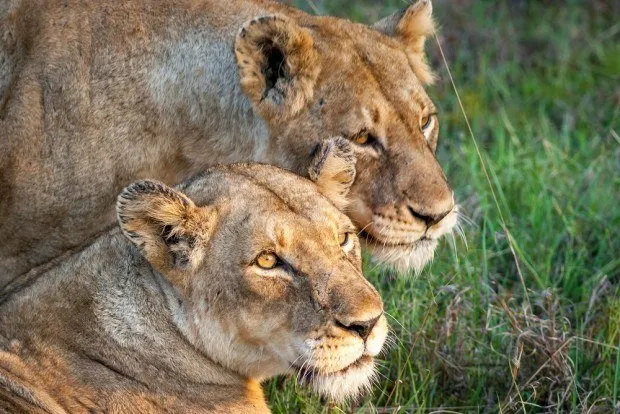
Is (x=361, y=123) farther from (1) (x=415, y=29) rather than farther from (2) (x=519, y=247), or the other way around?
(2) (x=519, y=247)

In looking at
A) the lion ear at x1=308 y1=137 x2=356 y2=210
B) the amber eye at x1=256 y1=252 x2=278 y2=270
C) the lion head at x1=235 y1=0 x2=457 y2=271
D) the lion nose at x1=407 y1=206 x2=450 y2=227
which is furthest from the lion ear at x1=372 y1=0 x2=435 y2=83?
the amber eye at x1=256 y1=252 x2=278 y2=270

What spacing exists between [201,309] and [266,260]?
276mm

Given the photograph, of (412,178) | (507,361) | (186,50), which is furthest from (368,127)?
(507,361)

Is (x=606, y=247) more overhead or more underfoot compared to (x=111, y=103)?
more underfoot

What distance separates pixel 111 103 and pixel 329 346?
4.97ft

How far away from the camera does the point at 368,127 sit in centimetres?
463

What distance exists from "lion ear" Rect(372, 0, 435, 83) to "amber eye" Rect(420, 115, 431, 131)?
304 mm

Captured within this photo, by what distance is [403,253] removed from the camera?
4648 mm

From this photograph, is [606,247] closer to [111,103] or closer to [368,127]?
[368,127]

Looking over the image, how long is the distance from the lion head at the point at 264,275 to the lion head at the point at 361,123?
1.58ft

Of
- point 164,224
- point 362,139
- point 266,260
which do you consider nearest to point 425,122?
point 362,139

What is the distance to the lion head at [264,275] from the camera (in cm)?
382

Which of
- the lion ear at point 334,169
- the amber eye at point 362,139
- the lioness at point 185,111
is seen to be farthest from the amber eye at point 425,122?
the lion ear at point 334,169

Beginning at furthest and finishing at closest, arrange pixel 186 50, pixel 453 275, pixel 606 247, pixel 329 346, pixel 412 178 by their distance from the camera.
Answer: pixel 606 247, pixel 453 275, pixel 186 50, pixel 412 178, pixel 329 346
